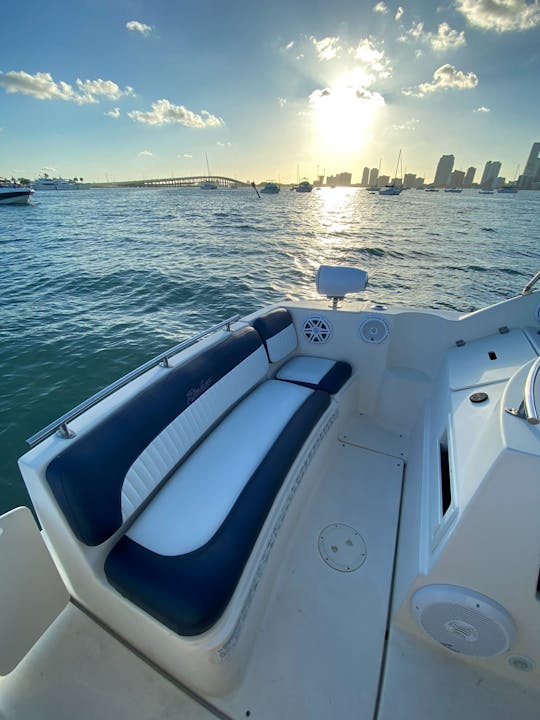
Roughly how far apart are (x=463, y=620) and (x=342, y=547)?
0.81 metres

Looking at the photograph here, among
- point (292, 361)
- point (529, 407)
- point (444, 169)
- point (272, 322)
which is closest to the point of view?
point (529, 407)

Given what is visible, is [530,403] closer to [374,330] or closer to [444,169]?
[374,330]

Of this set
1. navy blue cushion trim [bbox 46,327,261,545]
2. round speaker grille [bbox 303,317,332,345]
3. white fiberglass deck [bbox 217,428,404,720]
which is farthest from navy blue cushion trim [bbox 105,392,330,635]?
round speaker grille [bbox 303,317,332,345]

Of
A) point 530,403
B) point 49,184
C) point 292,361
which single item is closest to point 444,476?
point 530,403

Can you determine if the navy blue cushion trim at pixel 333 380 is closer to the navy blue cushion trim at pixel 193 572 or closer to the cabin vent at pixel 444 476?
the cabin vent at pixel 444 476

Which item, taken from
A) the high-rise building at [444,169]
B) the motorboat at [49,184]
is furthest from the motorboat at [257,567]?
the high-rise building at [444,169]

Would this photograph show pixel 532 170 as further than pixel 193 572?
Yes

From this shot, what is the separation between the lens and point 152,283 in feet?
29.6

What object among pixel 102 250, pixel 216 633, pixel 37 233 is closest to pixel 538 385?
pixel 216 633

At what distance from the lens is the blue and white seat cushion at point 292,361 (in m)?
2.83

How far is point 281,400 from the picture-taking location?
251 cm

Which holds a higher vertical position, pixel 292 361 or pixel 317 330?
pixel 317 330

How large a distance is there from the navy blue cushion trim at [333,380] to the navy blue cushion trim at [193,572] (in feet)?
3.97

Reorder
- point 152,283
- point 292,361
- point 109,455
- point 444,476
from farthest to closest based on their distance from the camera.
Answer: point 152,283
point 292,361
point 444,476
point 109,455
